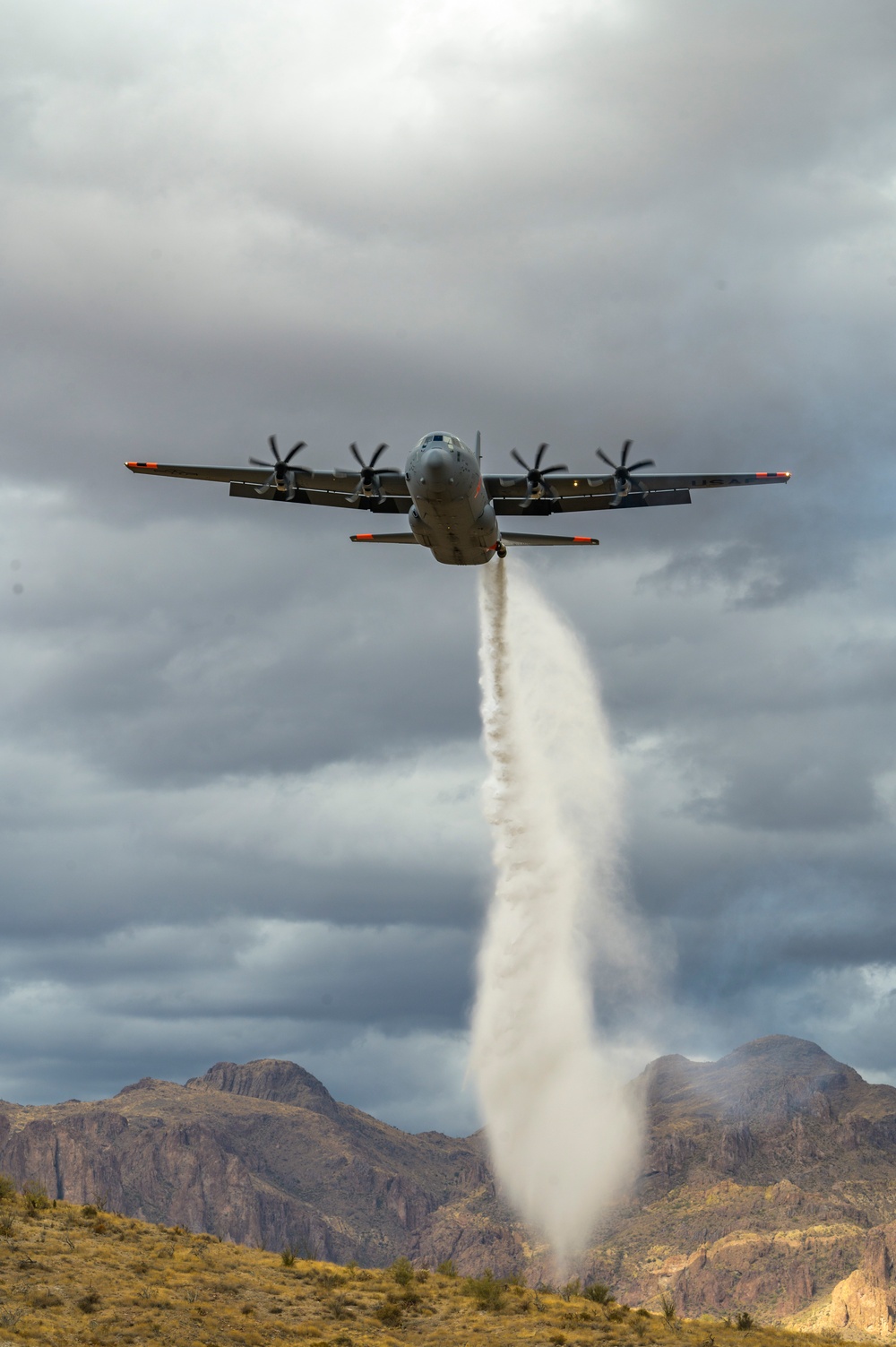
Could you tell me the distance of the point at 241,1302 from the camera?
44.7 meters

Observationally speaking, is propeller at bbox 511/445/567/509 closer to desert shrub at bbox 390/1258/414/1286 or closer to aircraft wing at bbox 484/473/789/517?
aircraft wing at bbox 484/473/789/517

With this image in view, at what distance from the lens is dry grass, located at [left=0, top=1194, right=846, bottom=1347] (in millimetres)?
40188

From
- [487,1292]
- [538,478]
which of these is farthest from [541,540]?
[487,1292]

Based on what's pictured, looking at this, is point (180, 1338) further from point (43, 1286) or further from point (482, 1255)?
point (482, 1255)

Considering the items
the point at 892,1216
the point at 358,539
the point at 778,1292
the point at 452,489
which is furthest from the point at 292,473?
the point at 892,1216

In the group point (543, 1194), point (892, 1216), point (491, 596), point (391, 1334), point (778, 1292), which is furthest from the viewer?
point (543, 1194)

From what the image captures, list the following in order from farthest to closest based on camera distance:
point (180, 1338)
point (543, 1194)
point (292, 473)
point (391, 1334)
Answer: point (543, 1194), point (292, 473), point (391, 1334), point (180, 1338)

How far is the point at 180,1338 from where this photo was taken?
39688 mm

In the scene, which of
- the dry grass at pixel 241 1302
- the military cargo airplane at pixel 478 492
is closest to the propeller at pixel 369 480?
the military cargo airplane at pixel 478 492

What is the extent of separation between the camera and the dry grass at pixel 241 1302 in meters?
40.2

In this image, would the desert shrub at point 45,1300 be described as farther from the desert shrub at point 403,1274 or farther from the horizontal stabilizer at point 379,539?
the horizontal stabilizer at point 379,539

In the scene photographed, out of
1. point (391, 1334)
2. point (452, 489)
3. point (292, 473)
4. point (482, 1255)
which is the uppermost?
point (292, 473)

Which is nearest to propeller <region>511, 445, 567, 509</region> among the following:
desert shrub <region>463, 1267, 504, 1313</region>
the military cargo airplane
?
the military cargo airplane

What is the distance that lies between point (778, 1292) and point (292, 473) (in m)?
127
